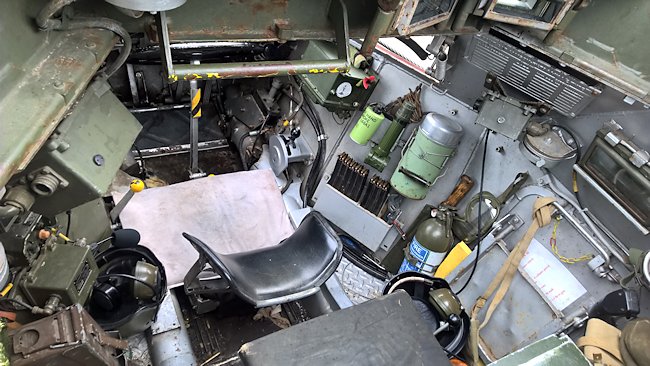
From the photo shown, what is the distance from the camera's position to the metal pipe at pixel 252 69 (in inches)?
70.9

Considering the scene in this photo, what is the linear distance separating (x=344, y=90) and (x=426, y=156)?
33.7 inches

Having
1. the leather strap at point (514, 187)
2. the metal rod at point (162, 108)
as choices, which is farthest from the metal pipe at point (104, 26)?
the metal rod at point (162, 108)

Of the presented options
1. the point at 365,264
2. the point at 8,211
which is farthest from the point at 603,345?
the point at 8,211

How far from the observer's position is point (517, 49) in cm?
288

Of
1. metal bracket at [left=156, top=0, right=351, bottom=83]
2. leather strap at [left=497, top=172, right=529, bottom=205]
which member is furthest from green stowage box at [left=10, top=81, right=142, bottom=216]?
leather strap at [left=497, top=172, right=529, bottom=205]

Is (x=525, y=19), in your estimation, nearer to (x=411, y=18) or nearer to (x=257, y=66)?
(x=411, y=18)

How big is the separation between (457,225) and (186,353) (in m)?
2.20

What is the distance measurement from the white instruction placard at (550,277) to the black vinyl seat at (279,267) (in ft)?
4.53

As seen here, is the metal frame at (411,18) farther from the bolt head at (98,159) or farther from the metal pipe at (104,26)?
the bolt head at (98,159)

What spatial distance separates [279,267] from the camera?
273 centimetres

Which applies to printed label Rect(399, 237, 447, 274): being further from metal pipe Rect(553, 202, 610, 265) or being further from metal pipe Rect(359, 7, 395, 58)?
metal pipe Rect(359, 7, 395, 58)

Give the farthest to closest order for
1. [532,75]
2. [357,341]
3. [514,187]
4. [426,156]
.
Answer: [426,156]
[514,187]
[532,75]
[357,341]

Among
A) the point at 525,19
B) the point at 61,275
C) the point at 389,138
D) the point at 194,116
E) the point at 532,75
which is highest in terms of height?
the point at 525,19

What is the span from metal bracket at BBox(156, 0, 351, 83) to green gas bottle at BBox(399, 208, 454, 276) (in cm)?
202
